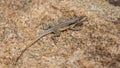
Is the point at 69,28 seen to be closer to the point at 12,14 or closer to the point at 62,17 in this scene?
the point at 62,17

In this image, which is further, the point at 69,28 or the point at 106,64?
the point at 69,28

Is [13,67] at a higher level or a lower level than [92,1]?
lower

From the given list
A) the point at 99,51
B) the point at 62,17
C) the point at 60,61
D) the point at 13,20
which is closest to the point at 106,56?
the point at 99,51

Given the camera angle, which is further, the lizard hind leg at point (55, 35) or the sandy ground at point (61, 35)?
the lizard hind leg at point (55, 35)

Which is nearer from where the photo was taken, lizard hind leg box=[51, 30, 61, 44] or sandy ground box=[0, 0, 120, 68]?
sandy ground box=[0, 0, 120, 68]

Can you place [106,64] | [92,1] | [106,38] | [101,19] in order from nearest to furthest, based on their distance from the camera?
[106,64]
[106,38]
[101,19]
[92,1]

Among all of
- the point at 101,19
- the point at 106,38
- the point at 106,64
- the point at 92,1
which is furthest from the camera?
the point at 92,1

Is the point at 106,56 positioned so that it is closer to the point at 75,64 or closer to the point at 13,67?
the point at 75,64
